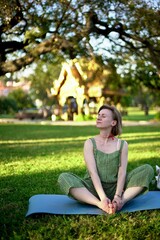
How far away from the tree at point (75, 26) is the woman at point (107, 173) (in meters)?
7.55

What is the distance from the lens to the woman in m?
4.36

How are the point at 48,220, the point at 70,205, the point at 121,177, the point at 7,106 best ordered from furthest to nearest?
the point at 7,106, the point at 70,205, the point at 121,177, the point at 48,220

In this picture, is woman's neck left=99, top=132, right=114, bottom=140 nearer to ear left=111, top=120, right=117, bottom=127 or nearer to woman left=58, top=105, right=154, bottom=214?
woman left=58, top=105, right=154, bottom=214

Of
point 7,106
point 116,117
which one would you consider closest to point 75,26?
point 116,117

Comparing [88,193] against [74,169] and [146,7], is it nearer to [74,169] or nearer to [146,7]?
[74,169]

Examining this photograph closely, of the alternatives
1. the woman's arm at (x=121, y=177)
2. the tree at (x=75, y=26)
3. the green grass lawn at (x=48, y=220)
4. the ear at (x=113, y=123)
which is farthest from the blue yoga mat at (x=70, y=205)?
the tree at (x=75, y=26)

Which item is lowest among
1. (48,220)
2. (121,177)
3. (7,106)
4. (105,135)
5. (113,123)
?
(48,220)

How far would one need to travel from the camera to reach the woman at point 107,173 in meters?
4.36

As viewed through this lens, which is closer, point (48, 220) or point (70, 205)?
point (48, 220)

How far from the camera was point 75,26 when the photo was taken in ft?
44.7

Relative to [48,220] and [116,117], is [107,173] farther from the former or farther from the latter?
[48,220]

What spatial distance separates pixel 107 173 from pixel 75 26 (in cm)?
986

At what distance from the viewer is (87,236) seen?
142 inches

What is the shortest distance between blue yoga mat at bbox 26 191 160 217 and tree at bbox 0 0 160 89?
301 inches
